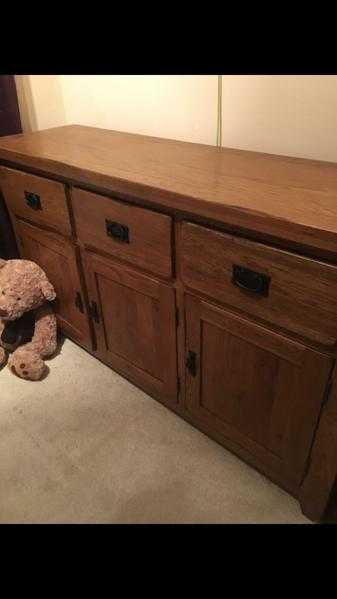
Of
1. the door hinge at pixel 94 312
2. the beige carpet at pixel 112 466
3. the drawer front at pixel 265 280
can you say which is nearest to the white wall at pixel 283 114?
the drawer front at pixel 265 280

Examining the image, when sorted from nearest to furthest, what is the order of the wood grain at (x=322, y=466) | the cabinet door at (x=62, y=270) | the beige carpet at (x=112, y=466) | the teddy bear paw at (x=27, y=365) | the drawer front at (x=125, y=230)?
the wood grain at (x=322, y=466) < the drawer front at (x=125, y=230) < the beige carpet at (x=112, y=466) < the cabinet door at (x=62, y=270) < the teddy bear paw at (x=27, y=365)

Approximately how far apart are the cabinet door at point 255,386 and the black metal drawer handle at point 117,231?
24cm

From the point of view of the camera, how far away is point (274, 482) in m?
1.07

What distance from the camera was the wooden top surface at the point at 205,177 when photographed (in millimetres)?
692

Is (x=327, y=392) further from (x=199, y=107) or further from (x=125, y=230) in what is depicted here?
(x=199, y=107)

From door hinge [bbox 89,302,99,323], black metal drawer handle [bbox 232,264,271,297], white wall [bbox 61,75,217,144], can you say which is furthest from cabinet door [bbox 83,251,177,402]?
white wall [bbox 61,75,217,144]

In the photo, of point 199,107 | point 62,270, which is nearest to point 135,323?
point 62,270

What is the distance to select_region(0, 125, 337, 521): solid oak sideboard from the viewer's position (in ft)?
2.42

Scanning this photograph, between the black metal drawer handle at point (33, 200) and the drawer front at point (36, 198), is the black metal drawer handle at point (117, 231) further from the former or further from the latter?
the black metal drawer handle at point (33, 200)

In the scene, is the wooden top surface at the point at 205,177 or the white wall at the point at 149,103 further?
the white wall at the point at 149,103

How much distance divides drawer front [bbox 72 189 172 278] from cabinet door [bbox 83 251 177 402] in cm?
5
